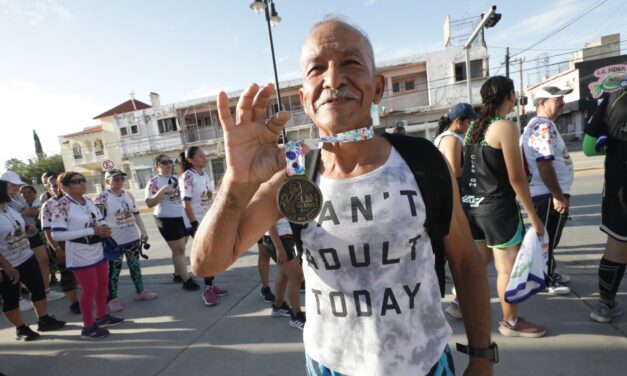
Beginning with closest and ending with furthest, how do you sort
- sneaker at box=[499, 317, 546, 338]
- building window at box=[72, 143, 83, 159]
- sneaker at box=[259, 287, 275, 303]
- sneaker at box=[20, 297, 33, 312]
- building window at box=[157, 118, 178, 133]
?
sneaker at box=[499, 317, 546, 338] < sneaker at box=[259, 287, 275, 303] < sneaker at box=[20, 297, 33, 312] < building window at box=[157, 118, 178, 133] < building window at box=[72, 143, 83, 159]

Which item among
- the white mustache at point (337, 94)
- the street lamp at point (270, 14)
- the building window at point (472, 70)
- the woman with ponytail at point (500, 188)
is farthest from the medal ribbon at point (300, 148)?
the building window at point (472, 70)

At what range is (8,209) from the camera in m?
3.75

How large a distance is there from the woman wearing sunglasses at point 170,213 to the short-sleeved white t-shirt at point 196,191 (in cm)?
37

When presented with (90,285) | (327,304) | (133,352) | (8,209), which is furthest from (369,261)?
(8,209)

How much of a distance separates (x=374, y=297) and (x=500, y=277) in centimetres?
202

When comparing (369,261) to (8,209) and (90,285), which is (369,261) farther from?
(8,209)

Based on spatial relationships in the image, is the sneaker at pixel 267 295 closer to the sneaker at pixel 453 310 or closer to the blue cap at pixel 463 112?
the sneaker at pixel 453 310

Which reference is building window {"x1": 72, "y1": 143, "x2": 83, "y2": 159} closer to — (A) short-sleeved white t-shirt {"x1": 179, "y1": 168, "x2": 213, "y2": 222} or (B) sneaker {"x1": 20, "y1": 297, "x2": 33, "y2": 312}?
(B) sneaker {"x1": 20, "y1": 297, "x2": 33, "y2": 312}

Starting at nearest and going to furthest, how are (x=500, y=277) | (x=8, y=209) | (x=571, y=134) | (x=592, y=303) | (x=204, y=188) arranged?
1. (x=500, y=277)
2. (x=592, y=303)
3. (x=8, y=209)
4. (x=204, y=188)
5. (x=571, y=134)

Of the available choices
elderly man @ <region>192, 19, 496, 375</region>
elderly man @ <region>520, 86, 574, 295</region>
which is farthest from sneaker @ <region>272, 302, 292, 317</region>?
elderly man @ <region>520, 86, 574, 295</region>

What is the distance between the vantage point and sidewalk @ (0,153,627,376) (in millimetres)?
2436

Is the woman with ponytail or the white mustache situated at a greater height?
the white mustache

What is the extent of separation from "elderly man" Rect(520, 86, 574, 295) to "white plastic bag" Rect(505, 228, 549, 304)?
1.00 metres

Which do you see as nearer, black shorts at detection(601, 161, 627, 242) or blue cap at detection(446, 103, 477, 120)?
black shorts at detection(601, 161, 627, 242)
